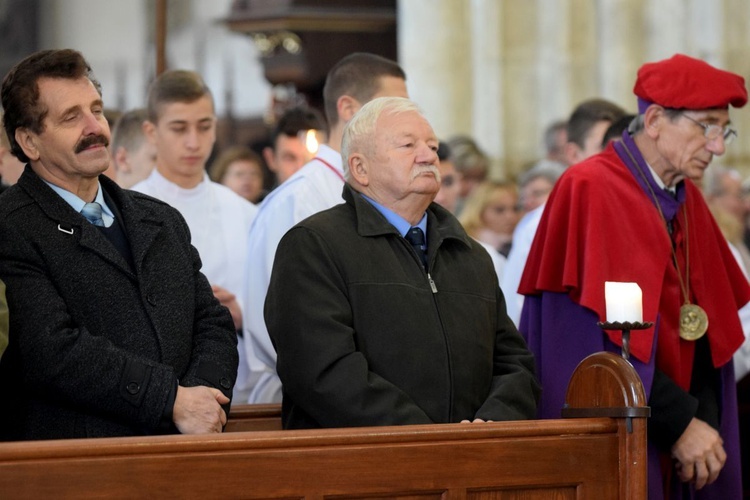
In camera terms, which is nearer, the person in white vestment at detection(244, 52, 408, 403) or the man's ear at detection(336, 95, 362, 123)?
the person in white vestment at detection(244, 52, 408, 403)

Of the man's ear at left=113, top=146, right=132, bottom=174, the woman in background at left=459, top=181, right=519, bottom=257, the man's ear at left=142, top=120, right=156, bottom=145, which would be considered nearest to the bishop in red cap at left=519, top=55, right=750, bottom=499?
the man's ear at left=142, top=120, right=156, bottom=145

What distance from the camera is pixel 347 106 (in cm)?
538

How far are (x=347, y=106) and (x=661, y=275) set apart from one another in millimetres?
1455

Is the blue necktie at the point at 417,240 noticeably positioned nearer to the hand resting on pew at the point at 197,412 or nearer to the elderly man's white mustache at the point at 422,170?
the elderly man's white mustache at the point at 422,170

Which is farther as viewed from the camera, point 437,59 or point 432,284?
point 437,59

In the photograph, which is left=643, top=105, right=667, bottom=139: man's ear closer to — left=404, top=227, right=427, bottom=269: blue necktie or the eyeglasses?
the eyeglasses

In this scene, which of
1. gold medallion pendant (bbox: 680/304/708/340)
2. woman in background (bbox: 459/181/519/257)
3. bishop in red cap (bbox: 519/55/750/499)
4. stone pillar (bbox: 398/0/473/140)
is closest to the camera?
bishop in red cap (bbox: 519/55/750/499)

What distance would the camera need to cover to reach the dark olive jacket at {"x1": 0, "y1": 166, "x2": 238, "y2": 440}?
3.67 meters

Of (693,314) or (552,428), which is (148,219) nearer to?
(552,428)

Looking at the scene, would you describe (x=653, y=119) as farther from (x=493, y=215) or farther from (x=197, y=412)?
(x=493, y=215)

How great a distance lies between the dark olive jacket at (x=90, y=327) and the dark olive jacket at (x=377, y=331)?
0.27 meters

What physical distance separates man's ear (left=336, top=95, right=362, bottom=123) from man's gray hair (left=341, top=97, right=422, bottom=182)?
976 mm

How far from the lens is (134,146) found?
20.9 ft

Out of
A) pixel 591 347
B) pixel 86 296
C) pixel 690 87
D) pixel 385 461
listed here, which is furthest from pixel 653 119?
pixel 86 296
